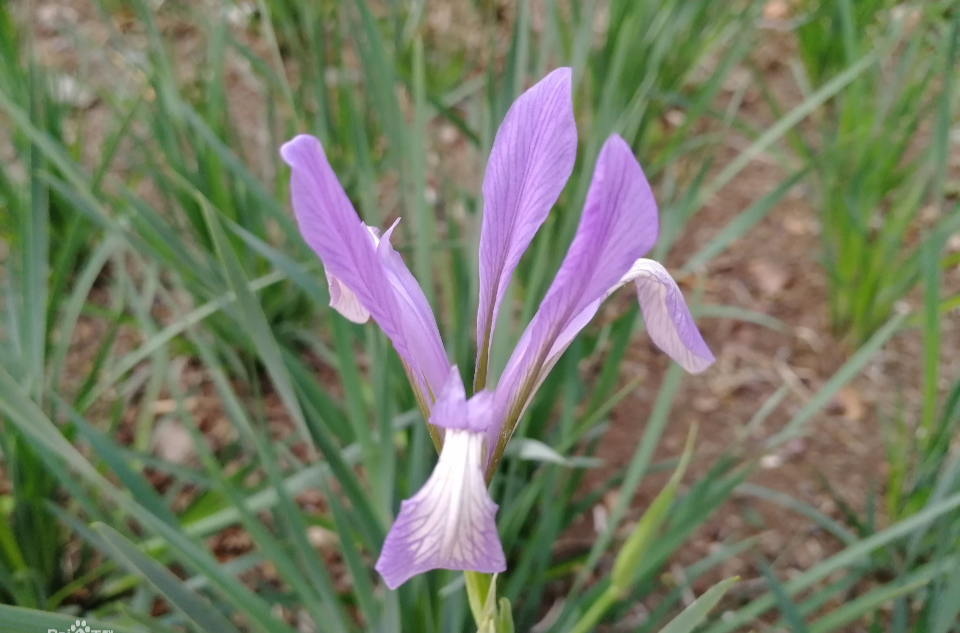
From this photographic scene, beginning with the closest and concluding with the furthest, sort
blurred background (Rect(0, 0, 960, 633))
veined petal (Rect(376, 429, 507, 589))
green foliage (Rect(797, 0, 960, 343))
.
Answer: veined petal (Rect(376, 429, 507, 589)) < blurred background (Rect(0, 0, 960, 633)) < green foliage (Rect(797, 0, 960, 343))

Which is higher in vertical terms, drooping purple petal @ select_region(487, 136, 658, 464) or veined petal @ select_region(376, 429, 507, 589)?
drooping purple petal @ select_region(487, 136, 658, 464)

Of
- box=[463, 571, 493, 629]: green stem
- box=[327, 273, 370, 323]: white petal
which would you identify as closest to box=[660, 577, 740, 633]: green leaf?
box=[463, 571, 493, 629]: green stem

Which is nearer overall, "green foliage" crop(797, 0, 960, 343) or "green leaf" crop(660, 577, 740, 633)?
"green leaf" crop(660, 577, 740, 633)

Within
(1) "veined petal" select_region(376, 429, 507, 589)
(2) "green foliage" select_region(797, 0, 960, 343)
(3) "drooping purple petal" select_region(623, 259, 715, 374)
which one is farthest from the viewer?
(2) "green foliage" select_region(797, 0, 960, 343)

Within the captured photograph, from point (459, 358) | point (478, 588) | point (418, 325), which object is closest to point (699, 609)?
point (478, 588)

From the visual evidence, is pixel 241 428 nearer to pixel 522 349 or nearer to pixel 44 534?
pixel 44 534

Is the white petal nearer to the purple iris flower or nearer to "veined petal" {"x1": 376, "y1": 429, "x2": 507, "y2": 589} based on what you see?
the purple iris flower

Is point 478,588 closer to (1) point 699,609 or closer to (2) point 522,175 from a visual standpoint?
(1) point 699,609

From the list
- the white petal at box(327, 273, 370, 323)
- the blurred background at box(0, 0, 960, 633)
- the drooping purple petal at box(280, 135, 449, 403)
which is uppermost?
the drooping purple petal at box(280, 135, 449, 403)
